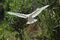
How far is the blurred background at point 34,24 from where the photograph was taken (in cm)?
134

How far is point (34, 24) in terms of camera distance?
4.52ft

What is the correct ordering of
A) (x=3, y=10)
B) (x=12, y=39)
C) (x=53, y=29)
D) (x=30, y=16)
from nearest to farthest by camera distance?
1. (x=30, y=16)
2. (x=53, y=29)
3. (x=12, y=39)
4. (x=3, y=10)

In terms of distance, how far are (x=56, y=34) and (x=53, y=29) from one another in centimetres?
4

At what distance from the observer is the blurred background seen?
4.38 ft

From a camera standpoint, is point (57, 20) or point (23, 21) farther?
point (23, 21)

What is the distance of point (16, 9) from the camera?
147cm

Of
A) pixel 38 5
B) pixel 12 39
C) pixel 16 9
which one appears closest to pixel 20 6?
pixel 16 9

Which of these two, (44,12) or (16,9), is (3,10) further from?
(44,12)

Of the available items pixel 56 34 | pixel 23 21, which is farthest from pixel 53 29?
pixel 23 21

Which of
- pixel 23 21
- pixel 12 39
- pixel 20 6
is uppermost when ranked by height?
pixel 20 6

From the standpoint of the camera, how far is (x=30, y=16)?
1180 mm

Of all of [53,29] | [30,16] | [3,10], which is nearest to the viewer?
[30,16]

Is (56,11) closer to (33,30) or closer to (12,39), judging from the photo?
(33,30)

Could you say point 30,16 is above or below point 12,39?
above
